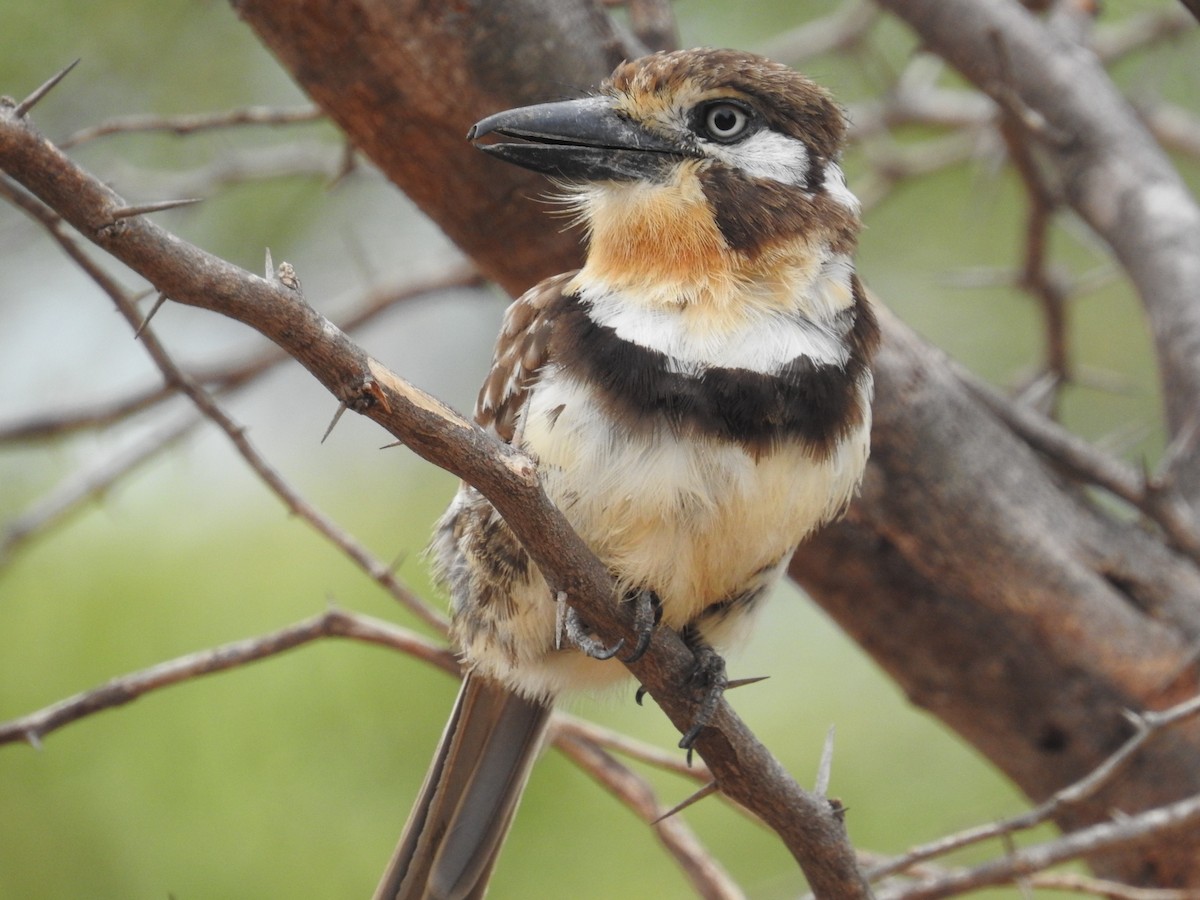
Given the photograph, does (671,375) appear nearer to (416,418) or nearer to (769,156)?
(769,156)

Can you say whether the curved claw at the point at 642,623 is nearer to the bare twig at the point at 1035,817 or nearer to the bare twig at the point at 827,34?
the bare twig at the point at 1035,817

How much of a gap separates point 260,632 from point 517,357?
2060 millimetres

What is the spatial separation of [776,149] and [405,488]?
8.42 feet

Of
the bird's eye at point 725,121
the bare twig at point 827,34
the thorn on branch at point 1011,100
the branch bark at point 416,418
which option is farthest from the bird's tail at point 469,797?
the bare twig at point 827,34

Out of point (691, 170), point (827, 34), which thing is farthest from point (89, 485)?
point (827, 34)

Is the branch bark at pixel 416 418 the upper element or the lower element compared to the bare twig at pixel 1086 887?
upper

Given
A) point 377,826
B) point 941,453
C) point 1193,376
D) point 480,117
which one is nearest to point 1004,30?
point 1193,376

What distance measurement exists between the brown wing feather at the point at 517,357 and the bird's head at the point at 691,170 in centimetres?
11

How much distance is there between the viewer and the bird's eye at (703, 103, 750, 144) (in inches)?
93.3

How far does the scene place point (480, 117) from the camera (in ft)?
8.49

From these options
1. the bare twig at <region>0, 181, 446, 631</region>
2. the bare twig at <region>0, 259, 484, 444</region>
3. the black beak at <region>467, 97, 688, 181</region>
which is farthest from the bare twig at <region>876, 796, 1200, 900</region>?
the bare twig at <region>0, 259, 484, 444</region>

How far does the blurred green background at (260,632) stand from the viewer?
12.9 feet

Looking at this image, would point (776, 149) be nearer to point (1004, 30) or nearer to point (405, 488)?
point (1004, 30)

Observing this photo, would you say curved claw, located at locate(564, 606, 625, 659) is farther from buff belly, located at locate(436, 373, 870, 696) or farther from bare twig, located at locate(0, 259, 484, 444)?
bare twig, located at locate(0, 259, 484, 444)
